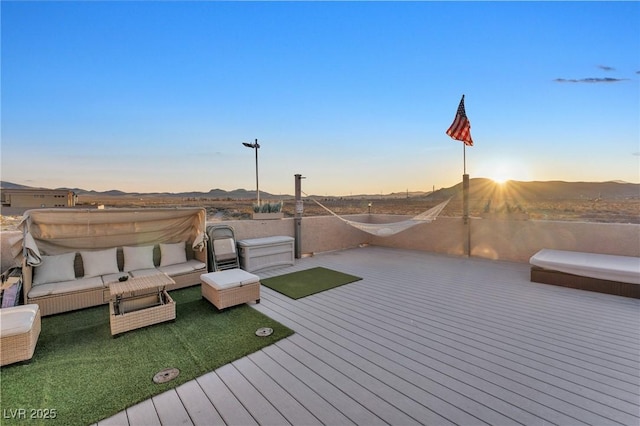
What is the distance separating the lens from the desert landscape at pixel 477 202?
189 inches

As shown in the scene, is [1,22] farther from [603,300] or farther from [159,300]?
[603,300]

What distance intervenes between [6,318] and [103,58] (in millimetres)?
3758

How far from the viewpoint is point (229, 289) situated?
9.72 ft

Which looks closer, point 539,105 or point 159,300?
point 159,300

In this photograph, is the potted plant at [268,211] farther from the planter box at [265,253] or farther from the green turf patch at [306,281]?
the green turf patch at [306,281]

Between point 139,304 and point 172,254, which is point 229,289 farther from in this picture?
point 172,254

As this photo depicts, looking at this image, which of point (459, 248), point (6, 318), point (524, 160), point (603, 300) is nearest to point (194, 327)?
point (6, 318)

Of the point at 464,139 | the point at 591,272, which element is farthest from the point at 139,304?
the point at 464,139

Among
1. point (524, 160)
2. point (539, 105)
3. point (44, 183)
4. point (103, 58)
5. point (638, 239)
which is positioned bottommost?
point (638, 239)

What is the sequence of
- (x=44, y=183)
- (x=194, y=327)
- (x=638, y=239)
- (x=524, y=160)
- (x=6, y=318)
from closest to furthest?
(x=6, y=318), (x=194, y=327), (x=638, y=239), (x=44, y=183), (x=524, y=160)

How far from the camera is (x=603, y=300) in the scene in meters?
3.24

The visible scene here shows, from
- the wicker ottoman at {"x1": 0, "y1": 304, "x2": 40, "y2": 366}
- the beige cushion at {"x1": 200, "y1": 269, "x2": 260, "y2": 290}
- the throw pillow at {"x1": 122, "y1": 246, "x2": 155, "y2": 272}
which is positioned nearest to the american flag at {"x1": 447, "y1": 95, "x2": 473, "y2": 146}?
the beige cushion at {"x1": 200, "y1": 269, "x2": 260, "y2": 290}

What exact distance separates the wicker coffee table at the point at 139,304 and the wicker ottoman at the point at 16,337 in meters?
0.49

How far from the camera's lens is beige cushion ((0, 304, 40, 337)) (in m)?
1.95
